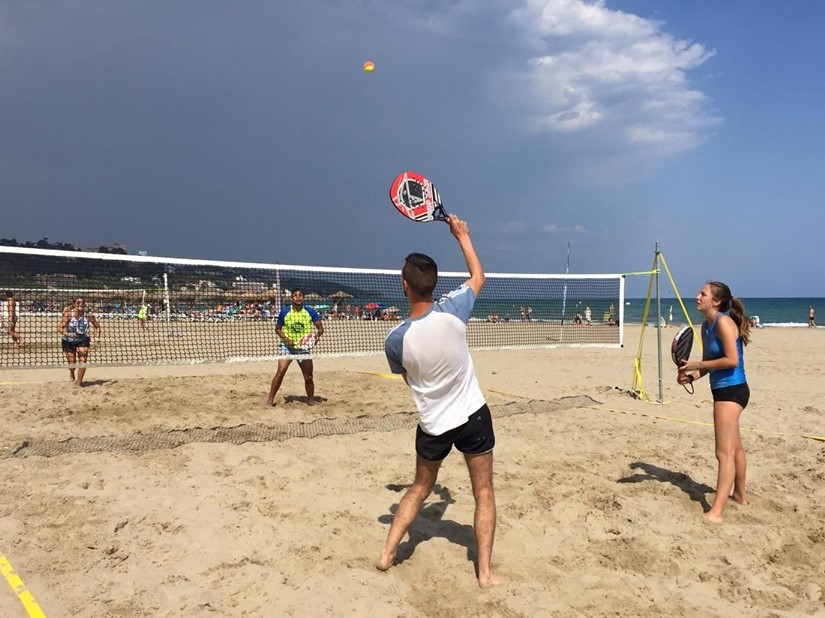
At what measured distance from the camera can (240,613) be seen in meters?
3.07

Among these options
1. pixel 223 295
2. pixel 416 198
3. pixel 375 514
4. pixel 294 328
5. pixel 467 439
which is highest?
pixel 416 198

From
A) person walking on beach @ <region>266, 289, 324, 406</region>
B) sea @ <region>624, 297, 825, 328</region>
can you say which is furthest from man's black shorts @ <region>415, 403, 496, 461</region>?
sea @ <region>624, 297, 825, 328</region>

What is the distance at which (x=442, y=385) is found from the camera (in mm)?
3342

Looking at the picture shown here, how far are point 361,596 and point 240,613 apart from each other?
66 cm

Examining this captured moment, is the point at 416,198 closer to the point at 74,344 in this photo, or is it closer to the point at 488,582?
the point at 488,582

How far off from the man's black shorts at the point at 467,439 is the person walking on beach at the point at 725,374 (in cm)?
212

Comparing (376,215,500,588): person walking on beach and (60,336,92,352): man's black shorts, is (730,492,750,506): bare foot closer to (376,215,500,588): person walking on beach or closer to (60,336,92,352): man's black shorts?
(376,215,500,588): person walking on beach

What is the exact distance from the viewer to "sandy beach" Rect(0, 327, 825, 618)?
3279mm

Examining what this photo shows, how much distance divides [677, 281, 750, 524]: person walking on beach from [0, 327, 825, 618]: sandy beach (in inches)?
11.8

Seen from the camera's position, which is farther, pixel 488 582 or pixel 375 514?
pixel 375 514

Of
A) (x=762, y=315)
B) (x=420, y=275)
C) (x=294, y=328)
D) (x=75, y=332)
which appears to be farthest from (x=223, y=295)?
(x=762, y=315)

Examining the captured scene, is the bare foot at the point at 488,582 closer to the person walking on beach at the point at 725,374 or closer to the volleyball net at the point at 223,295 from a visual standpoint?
the person walking on beach at the point at 725,374

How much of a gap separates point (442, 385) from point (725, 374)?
2.64 metres

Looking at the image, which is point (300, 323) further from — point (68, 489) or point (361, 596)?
point (361, 596)
